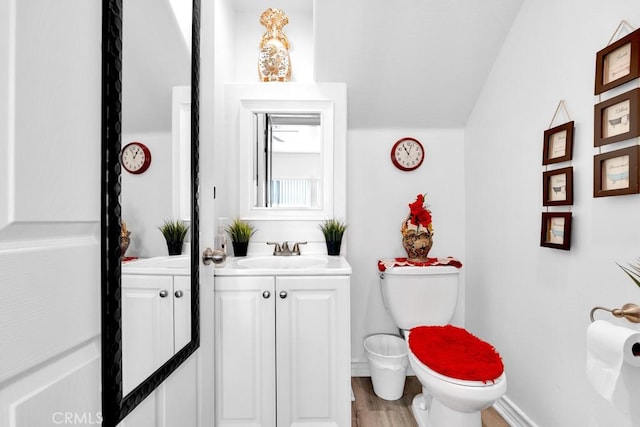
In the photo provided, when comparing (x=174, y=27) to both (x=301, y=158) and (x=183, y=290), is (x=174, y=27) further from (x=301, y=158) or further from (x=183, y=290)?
(x=301, y=158)

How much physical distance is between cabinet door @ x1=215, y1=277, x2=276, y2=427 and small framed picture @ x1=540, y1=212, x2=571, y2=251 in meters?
1.25

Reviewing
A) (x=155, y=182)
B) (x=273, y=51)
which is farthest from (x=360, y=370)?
(x=273, y=51)

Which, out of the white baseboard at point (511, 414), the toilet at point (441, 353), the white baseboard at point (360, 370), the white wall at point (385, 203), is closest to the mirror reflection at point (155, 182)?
the toilet at point (441, 353)

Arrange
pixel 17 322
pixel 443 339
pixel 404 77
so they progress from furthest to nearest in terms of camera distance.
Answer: pixel 404 77, pixel 443 339, pixel 17 322

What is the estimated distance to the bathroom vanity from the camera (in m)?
1.43

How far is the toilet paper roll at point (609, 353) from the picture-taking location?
93cm

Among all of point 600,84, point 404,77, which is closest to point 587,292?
point 600,84

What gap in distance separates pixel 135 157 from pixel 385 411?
1819mm

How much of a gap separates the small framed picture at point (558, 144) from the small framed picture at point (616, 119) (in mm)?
131

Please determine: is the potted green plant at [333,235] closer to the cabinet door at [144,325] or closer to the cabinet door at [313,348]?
the cabinet door at [313,348]

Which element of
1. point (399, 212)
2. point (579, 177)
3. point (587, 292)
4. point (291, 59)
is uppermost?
point (291, 59)

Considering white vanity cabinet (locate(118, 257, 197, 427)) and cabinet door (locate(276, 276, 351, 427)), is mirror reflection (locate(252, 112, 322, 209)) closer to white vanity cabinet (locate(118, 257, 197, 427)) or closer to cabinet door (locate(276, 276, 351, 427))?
cabinet door (locate(276, 276, 351, 427))

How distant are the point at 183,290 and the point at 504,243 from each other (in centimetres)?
166

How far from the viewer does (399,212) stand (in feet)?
7.33
